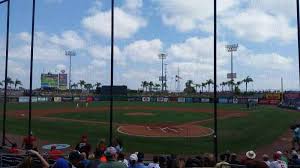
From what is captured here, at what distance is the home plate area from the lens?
3203 centimetres

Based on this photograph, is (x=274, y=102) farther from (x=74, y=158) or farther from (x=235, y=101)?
(x=74, y=158)

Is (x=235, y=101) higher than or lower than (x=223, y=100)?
lower

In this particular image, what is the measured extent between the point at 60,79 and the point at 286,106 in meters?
74.5

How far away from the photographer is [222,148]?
2602cm

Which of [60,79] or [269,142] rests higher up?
[60,79]

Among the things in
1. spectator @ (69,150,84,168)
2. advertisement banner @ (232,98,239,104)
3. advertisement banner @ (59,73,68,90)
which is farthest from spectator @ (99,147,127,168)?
advertisement banner @ (59,73,68,90)

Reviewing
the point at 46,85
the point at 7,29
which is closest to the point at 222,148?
the point at 7,29

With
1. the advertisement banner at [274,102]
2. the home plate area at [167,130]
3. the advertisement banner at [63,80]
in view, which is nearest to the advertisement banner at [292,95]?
the advertisement banner at [274,102]

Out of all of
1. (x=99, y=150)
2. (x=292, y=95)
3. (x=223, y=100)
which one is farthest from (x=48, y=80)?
(x=99, y=150)

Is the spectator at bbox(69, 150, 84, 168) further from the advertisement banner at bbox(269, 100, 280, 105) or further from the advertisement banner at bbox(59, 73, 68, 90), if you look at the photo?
the advertisement banner at bbox(59, 73, 68, 90)

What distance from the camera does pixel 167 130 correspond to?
1371 inches

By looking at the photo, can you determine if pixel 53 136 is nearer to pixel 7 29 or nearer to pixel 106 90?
pixel 7 29

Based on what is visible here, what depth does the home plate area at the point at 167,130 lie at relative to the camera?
1261 inches

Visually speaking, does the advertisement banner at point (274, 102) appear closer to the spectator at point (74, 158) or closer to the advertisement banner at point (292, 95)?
the advertisement banner at point (292, 95)
